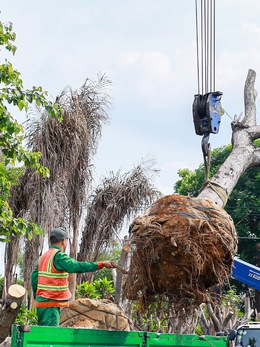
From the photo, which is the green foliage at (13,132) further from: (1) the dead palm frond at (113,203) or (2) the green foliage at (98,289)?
(1) the dead palm frond at (113,203)

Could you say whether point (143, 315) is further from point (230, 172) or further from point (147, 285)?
point (230, 172)

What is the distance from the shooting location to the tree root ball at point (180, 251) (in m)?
6.74

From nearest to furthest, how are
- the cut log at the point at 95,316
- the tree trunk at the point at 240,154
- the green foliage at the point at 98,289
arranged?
the cut log at the point at 95,316, the tree trunk at the point at 240,154, the green foliage at the point at 98,289

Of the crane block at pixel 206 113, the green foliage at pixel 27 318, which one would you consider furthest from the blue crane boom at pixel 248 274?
the crane block at pixel 206 113

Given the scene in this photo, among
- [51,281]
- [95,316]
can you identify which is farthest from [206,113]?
[51,281]

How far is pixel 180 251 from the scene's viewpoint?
6727mm

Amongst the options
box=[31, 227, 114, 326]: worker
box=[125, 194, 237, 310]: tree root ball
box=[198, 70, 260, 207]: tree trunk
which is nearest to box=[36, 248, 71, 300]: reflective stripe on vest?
box=[31, 227, 114, 326]: worker

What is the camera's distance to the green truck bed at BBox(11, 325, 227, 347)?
Result: 559 centimetres

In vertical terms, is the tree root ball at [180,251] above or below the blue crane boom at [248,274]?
below

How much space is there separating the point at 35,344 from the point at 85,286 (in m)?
8.81

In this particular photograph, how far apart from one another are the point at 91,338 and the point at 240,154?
5.29m

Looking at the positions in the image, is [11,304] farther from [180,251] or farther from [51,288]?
[180,251]

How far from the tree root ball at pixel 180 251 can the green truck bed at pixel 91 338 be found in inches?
20.9

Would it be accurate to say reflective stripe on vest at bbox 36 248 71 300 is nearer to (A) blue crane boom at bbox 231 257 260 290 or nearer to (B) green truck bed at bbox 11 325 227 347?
(B) green truck bed at bbox 11 325 227 347
